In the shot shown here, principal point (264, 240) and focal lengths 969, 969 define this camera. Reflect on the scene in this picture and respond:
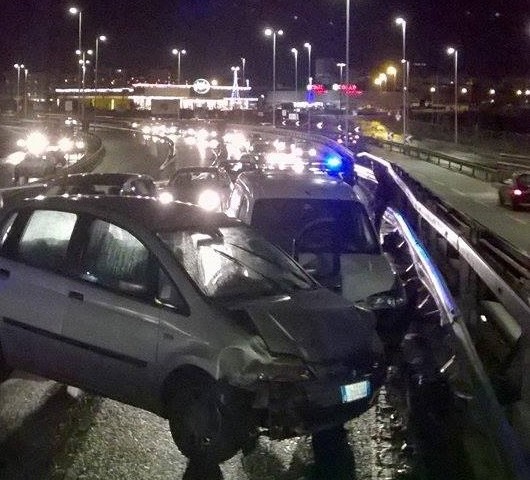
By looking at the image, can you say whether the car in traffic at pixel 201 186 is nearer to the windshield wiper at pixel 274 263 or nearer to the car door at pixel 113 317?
the windshield wiper at pixel 274 263

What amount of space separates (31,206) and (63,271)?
82cm

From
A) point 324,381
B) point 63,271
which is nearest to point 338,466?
point 324,381

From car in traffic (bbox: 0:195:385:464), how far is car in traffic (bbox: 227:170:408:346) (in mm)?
1653

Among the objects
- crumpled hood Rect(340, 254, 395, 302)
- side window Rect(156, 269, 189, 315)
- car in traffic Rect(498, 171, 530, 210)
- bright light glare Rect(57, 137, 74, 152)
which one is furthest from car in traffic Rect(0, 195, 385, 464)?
bright light glare Rect(57, 137, 74, 152)

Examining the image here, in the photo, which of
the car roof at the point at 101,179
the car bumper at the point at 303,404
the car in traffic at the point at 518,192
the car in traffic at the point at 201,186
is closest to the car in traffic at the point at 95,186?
the car roof at the point at 101,179

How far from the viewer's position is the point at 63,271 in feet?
25.2

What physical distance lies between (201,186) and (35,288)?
1470 cm

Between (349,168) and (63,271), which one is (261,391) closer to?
(63,271)

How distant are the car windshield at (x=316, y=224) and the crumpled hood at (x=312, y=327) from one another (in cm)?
307

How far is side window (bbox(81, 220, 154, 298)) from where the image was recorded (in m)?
7.22

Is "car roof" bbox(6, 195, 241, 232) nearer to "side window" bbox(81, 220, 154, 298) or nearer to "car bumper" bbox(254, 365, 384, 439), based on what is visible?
"side window" bbox(81, 220, 154, 298)

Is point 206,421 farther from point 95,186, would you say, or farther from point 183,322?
point 95,186

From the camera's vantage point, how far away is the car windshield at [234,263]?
729 centimetres

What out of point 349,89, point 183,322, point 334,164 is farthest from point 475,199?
point 183,322
